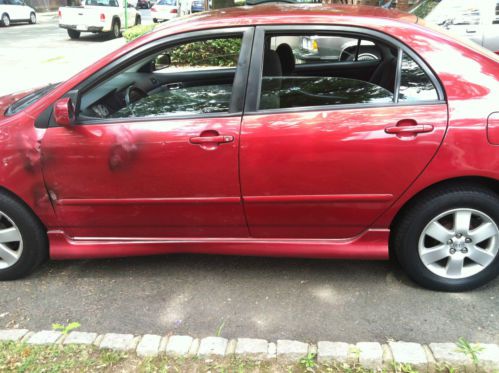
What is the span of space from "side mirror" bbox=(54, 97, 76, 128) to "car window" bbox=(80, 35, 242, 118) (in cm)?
11

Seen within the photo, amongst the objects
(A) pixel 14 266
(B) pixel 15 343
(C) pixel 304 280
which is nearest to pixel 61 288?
(A) pixel 14 266

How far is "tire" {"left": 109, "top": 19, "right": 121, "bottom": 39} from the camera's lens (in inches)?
684

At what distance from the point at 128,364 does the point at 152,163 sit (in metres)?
1.07

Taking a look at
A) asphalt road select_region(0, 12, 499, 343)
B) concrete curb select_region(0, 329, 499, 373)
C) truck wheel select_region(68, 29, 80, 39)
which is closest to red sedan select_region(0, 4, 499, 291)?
asphalt road select_region(0, 12, 499, 343)

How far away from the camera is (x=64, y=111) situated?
2564mm

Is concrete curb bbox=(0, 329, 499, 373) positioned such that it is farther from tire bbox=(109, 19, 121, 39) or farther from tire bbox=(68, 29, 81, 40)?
tire bbox=(68, 29, 81, 40)

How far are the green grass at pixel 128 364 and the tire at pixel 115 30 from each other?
16882 millimetres

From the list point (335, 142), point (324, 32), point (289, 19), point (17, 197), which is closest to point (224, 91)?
point (289, 19)

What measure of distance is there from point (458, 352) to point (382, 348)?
362mm

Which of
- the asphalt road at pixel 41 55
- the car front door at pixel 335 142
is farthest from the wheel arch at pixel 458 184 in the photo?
the asphalt road at pixel 41 55

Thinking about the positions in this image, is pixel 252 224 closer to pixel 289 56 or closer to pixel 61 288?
pixel 61 288

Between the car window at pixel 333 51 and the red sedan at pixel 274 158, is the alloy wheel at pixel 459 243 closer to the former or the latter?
the red sedan at pixel 274 158

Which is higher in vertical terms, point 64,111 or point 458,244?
point 64,111

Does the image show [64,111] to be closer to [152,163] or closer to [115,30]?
[152,163]
